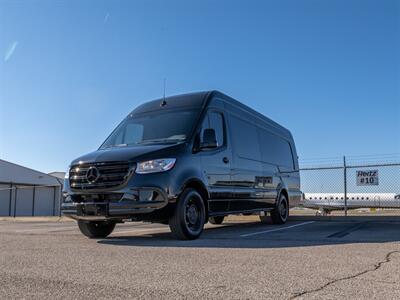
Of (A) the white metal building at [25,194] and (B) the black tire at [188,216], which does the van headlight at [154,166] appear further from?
(A) the white metal building at [25,194]

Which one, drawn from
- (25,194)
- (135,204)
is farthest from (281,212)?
(25,194)

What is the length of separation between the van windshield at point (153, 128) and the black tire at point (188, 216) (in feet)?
3.33

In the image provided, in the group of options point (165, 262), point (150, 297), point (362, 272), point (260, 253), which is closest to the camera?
point (150, 297)

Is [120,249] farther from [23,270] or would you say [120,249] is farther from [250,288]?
[250,288]

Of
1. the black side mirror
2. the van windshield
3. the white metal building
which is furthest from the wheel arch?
the white metal building

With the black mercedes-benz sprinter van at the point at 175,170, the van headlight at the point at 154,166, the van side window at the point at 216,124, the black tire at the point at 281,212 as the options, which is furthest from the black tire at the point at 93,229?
the black tire at the point at 281,212

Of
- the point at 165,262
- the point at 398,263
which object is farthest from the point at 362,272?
the point at 165,262

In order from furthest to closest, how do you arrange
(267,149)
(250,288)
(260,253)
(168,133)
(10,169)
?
1. (10,169)
2. (267,149)
3. (168,133)
4. (260,253)
5. (250,288)

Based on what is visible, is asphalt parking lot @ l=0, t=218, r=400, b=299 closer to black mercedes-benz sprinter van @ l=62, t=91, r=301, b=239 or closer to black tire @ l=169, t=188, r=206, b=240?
black tire @ l=169, t=188, r=206, b=240

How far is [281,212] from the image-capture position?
12.7m

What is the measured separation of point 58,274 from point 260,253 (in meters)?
2.54

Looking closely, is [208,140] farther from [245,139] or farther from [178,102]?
[245,139]

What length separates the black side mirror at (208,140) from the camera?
8.56 m

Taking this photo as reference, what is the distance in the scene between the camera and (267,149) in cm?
1232
